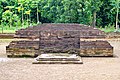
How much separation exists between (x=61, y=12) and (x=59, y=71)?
24.1 meters

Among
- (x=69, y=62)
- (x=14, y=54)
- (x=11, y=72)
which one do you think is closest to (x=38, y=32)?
(x=14, y=54)

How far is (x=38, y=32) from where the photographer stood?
1762cm

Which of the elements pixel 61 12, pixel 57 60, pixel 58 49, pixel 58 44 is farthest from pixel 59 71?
pixel 61 12

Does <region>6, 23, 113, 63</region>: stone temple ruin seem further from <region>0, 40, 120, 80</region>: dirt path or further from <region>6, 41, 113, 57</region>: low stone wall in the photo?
<region>0, 40, 120, 80</region>: dirt path

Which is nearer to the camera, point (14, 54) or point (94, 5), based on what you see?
point (14, 54)

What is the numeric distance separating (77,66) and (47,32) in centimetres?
497

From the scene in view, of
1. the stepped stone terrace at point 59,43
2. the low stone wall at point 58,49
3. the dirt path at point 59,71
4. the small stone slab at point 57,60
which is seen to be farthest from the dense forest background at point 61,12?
the dirt path at point 59,71

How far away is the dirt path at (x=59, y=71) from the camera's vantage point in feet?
34.2

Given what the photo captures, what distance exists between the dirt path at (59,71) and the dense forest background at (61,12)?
1928 centimetres

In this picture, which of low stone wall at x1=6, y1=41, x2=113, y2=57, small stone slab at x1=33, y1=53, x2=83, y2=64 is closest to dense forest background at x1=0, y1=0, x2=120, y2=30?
low stone wall at x1=6, y1=41, x2=113, y2=57

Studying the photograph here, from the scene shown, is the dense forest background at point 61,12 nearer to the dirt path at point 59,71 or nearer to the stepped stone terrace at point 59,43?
the stepped stone terrace at point 59,43

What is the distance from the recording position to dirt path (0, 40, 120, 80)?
10.4m

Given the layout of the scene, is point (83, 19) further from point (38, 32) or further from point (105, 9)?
point (38, 32)

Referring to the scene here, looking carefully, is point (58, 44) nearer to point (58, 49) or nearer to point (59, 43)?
point (59, 43)
